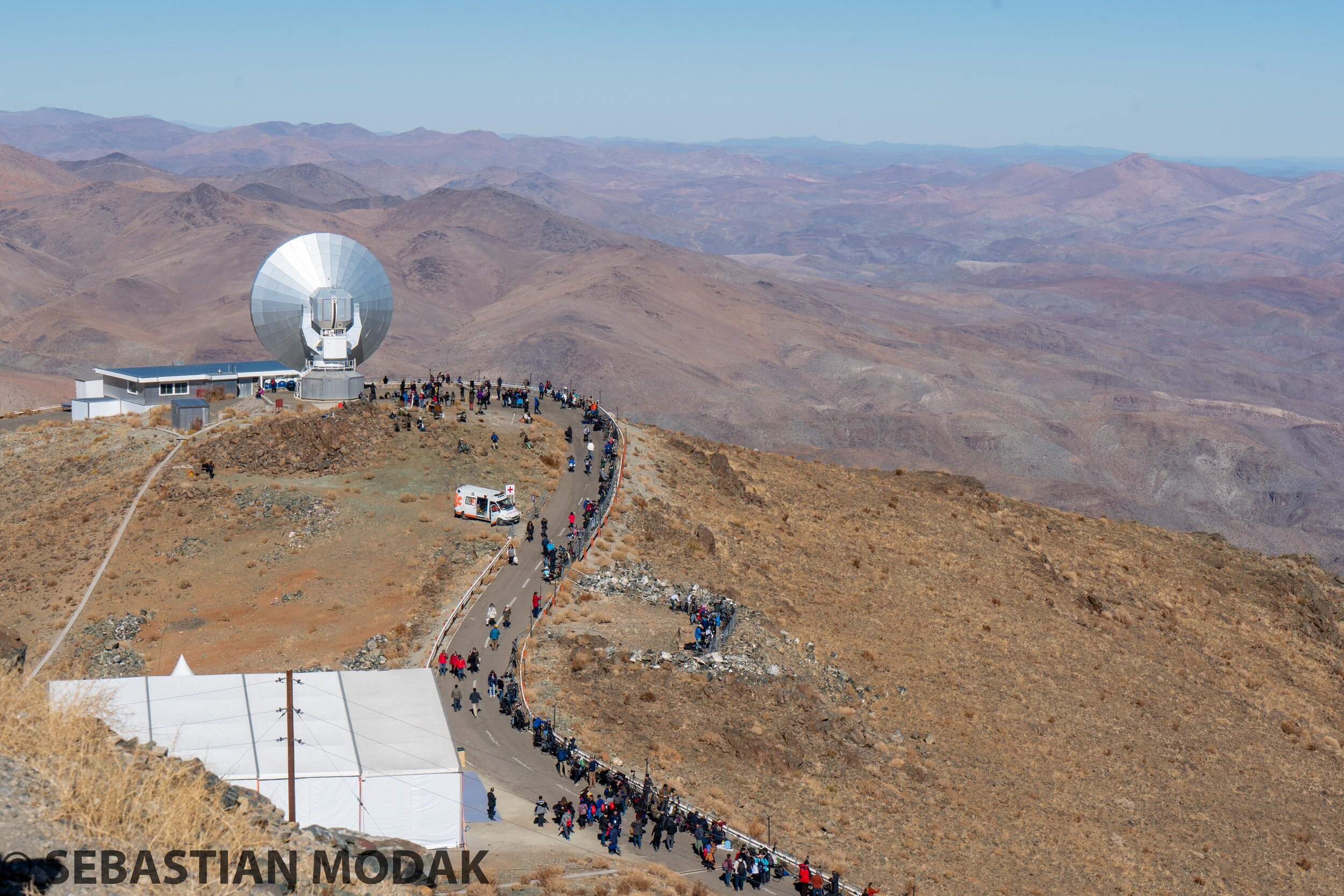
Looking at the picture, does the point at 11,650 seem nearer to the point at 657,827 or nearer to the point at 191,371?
the point at 657,827

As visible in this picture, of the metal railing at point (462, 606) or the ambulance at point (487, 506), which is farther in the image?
the ambulance at point (487, 506)

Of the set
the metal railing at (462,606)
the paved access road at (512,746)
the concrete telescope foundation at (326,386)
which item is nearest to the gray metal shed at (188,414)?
the concrete telescope foundation at (326,386)

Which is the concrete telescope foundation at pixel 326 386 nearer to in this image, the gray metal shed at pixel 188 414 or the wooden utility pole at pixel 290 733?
the gray metal shed at pixel 188 414

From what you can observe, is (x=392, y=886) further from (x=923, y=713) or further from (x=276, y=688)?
(x=923, y=713)

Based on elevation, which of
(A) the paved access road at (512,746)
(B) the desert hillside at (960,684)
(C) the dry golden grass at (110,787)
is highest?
(C) the dry golden grass at (110,787)

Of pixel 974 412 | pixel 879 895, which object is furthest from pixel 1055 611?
pixel 974 412

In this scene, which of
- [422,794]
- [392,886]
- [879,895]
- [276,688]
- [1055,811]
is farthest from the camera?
[1055,811]
